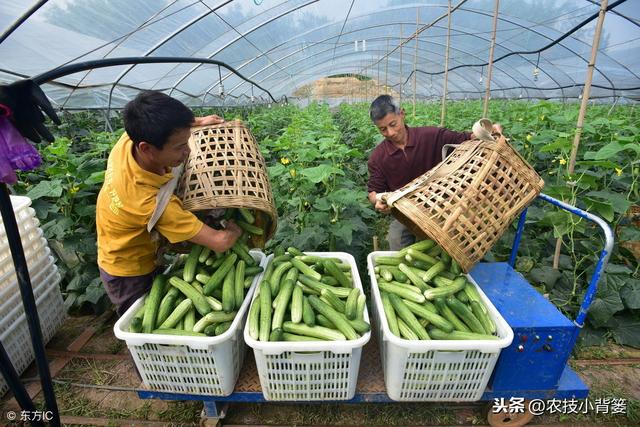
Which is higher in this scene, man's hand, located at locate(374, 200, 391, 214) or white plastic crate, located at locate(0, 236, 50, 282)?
man's hand, located at locate(374, 200, 391, 214)

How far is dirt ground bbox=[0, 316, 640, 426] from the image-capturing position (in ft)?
9.01

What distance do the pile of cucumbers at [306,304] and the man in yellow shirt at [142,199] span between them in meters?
0.48

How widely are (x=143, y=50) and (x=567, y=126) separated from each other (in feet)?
34.8

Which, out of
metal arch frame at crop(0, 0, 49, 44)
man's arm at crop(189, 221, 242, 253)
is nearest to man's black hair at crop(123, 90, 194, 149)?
man's arm at crop(189, 221, 242, 253)

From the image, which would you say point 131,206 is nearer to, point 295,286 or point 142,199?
point 142,199

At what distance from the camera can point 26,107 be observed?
128 cm

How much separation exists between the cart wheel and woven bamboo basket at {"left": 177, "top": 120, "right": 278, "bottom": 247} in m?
2.15

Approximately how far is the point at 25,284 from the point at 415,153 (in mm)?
3196

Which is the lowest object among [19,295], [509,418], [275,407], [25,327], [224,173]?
[275,407]

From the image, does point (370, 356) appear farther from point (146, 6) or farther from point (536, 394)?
point (146, 6)

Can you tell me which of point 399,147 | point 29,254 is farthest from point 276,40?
point 29,254

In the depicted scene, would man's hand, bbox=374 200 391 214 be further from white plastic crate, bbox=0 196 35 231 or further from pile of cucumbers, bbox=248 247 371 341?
white plastic crate, bbox=0 196 35 231

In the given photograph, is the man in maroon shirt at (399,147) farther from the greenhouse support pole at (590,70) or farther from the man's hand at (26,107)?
the man's hand at (26,107)

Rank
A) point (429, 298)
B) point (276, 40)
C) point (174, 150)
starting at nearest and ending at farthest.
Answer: point (174, 150)
point (429, 298)
point (276, 40)
